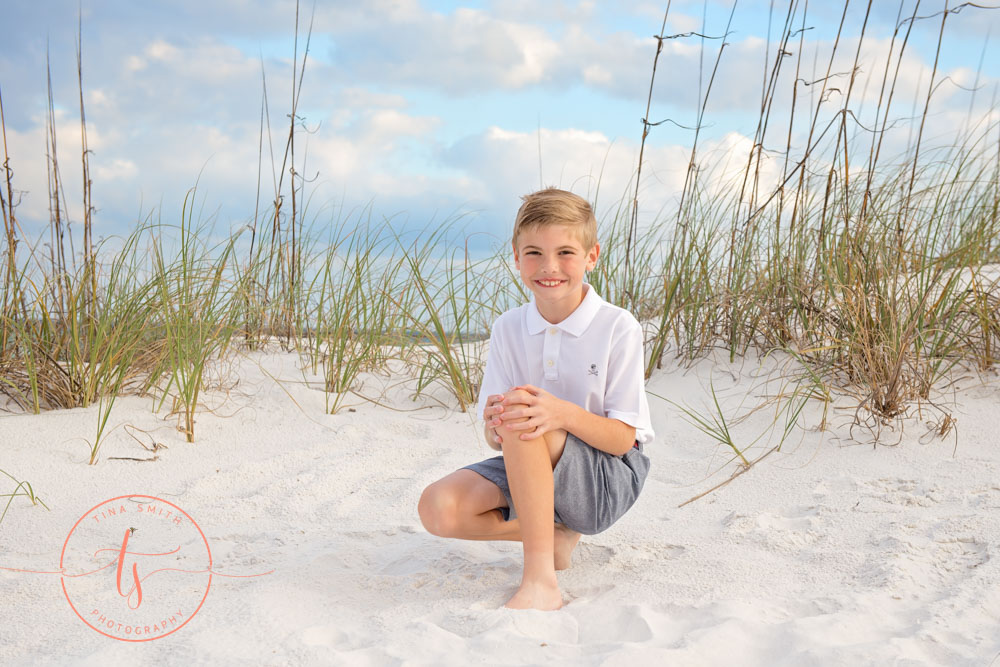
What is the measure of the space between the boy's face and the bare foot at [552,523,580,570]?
543 millimetres

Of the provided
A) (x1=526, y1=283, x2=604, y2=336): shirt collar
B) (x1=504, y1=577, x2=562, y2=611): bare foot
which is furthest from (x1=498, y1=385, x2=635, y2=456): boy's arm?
(x1=504, y1=577, x2=562, y2=611): bare foot

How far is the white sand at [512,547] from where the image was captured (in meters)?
1.54

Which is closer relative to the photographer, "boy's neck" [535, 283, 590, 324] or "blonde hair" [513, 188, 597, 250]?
"blonde hair" [513, 188, 597, 250]

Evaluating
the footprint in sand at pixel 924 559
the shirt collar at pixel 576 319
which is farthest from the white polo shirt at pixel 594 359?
the footprint in sand at pixel 924 559

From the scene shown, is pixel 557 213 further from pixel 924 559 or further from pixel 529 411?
pixel 924 559

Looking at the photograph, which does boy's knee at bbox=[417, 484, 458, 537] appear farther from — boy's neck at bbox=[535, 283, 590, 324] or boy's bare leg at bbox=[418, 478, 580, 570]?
boy's neck at bbox=[535, 283, 590, 324]

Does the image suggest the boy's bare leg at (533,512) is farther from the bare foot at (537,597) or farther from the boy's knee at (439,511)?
the boy's knee at (439,511)

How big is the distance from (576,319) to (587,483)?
36cm

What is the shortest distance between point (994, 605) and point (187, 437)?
251 cm

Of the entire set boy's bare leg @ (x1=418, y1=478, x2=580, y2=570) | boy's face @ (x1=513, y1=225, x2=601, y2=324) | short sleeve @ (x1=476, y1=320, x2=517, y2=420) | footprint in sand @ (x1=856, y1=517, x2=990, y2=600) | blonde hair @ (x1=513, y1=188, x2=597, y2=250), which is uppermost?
blonde hair @ (x1=513, y1=188, x2=597, y2=250)

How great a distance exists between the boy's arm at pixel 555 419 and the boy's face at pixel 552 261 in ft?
0.79

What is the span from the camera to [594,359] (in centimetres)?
185

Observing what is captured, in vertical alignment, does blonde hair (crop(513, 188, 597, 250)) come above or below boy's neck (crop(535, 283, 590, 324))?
above

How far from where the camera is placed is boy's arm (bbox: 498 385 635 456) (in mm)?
1662
